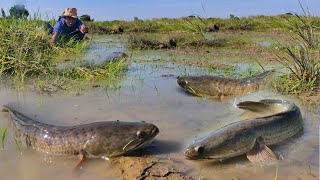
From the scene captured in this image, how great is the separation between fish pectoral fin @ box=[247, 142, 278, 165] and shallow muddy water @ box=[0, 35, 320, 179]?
0.06 meters

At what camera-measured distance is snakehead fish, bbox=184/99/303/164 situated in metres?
3.24

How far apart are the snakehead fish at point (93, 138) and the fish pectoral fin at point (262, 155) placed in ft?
2.98

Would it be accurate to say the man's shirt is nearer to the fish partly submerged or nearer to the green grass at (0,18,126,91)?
the green grass at (0,18,126,91)

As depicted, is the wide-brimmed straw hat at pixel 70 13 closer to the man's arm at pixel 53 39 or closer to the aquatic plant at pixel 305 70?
the man's arm at pixel 53 39

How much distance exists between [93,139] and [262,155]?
155 centimetres

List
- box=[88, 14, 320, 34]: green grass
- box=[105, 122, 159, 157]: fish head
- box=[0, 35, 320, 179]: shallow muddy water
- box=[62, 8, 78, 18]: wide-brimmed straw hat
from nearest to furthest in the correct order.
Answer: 1. box=[0, 35, 320, 179]: shallow muddy water
2. box=[105, 122, 159, 157]: fish head
3. box=[62, 8, 78, 18]: wide-brimmed straw hat
4. box=[88, 14, 320, 34]: green grass

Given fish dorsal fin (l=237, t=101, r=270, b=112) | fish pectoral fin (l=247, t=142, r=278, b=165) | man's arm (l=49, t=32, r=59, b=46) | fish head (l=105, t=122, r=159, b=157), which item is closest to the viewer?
fish pectoral fin (l=247, t=142, r=278, b=165)

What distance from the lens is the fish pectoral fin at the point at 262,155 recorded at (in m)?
3.20

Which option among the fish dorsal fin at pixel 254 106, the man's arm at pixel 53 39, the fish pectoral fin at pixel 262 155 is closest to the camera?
the fish pectoral fin at pixel 262 155

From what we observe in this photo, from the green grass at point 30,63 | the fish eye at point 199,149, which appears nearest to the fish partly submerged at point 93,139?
the fish eye at point 199,149

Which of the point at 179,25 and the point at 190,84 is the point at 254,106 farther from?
the point at 179,25

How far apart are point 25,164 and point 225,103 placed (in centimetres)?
301

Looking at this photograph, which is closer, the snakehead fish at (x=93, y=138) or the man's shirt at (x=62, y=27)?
the snakehead fish at (x=93, y=138)

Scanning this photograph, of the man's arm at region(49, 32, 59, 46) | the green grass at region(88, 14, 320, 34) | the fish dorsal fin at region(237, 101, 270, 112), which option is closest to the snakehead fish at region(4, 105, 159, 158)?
the fish dorsal fin at region(237, 101, 270, 112)
